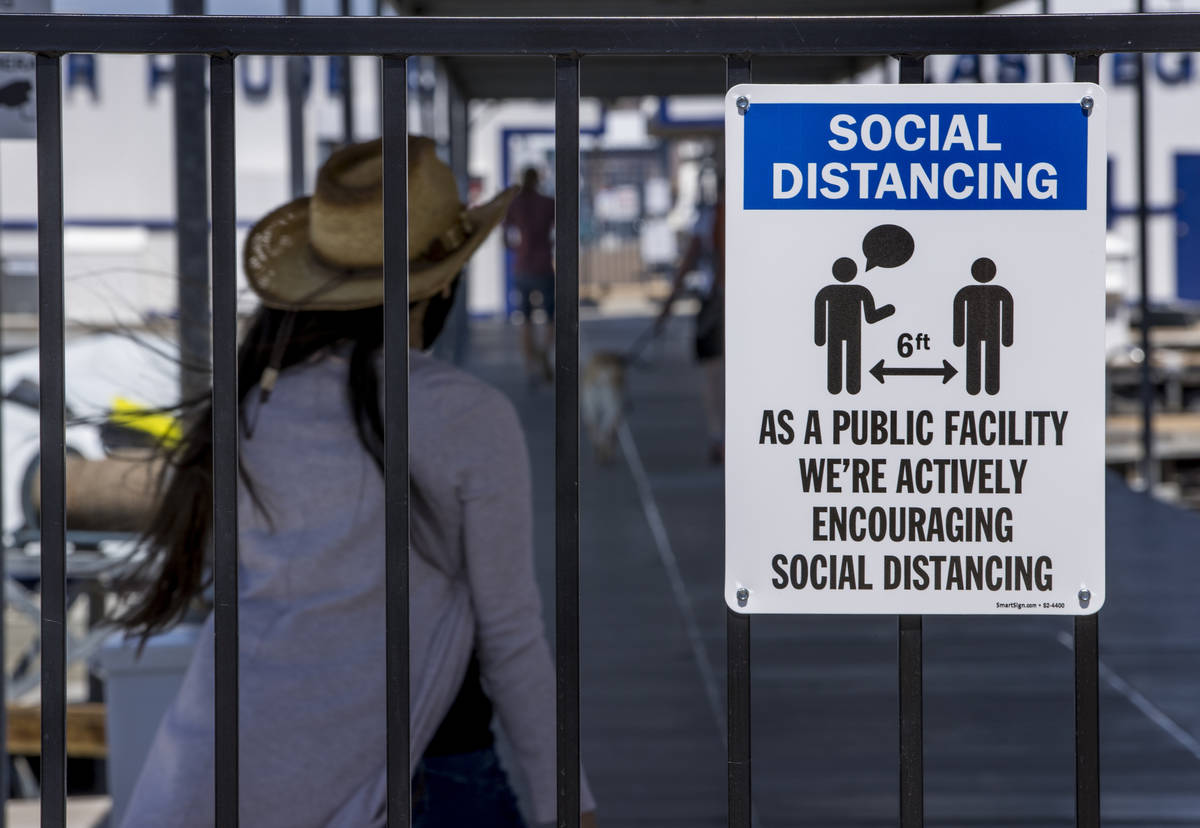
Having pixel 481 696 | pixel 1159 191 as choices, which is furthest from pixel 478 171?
pixel 481 696

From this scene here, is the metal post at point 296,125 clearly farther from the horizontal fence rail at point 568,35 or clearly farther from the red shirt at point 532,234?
the red shirt at point 532,234

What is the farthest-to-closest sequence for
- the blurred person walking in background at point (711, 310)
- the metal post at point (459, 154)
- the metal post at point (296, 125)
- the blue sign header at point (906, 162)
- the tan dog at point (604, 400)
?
the metal post at point (459, 154)
the tan dog at point (604, 400)
the blurred person walking in background at point (711, 310)
the metal post at point (296, 125)
the blue sign header at point (906, 162)

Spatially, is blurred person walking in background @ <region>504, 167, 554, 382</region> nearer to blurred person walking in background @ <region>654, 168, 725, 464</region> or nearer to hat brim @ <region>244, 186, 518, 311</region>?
blurred person walking in background @ <region>654, 168, 725, 464</region>

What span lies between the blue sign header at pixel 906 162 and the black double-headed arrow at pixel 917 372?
0.16 m

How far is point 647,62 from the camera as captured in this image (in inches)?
488

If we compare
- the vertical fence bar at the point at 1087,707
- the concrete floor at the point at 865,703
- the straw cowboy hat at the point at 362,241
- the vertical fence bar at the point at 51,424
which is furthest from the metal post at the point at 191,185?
the vertical fence bar at the point at 1087,707

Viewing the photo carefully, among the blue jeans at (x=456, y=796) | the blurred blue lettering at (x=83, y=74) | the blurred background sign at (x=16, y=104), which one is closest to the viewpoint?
the blue jeans at (x=456, y=796)

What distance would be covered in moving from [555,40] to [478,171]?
78.7 ft

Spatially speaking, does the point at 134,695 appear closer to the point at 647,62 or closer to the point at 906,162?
the point at 906,162

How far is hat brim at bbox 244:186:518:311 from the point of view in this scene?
211cm

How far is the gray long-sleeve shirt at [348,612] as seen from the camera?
1955mm

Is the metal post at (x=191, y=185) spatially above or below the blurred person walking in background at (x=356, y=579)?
above

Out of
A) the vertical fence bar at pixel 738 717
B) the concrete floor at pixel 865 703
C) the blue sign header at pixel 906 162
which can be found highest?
the blue sign header at pixel 906 162

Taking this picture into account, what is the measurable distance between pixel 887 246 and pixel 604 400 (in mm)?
7854
